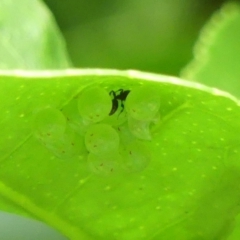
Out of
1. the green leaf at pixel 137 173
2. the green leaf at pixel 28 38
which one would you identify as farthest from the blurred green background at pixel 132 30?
the green leaf at pixel 137 173

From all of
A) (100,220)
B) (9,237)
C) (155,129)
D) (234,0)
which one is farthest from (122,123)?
(234,0)

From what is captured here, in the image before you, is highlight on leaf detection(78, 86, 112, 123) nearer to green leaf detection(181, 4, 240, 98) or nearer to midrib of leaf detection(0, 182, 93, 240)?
midrib of leaf detection(0, 182, 93, 240)

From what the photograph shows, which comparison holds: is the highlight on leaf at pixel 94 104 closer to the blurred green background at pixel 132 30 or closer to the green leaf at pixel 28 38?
the green leaf at pixel 28 38

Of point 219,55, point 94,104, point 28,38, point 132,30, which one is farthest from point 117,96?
point 132,30

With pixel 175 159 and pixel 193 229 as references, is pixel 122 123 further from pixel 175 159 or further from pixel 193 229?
pixel 193 229

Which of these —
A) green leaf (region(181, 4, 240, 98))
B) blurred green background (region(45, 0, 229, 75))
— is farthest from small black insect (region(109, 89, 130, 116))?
blurred green background (region(45, 0, 229, 75))

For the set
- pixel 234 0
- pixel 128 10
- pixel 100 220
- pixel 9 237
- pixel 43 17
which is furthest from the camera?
pixel 128 10
